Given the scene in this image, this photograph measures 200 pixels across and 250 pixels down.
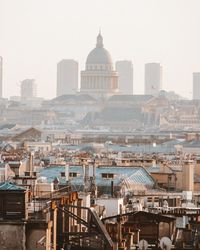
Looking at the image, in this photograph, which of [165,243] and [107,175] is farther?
[107,175]

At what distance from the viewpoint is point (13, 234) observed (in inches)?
549

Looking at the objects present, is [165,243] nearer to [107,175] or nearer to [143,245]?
[143,245]

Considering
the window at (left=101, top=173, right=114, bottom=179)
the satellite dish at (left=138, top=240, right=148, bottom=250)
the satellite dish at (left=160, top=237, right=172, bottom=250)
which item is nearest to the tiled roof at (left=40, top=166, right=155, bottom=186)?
the window at (left=101, top=173, right=114, bottom=179)

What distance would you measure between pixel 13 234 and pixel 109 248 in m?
1.04

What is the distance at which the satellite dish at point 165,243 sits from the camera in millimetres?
16683

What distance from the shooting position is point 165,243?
17016 mm

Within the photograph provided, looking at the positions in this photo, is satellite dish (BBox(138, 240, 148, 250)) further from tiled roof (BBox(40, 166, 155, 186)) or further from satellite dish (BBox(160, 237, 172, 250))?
tiled roof (BBox(40, 166, 155, 186))

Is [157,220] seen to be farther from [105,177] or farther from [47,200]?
[105,177]

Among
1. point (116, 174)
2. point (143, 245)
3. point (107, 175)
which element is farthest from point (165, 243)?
point (116, 174)

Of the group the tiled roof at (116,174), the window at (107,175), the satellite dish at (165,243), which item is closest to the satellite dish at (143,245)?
the satellite dish at (165,243)

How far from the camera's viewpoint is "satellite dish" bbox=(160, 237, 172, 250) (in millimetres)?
16683

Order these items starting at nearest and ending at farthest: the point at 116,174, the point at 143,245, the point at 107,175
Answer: the point at 143,245 < the point at 107,175 < the point at 116,174

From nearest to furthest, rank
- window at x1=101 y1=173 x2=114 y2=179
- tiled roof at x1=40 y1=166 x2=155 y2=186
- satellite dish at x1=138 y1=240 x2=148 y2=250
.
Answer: satellite dish at x1=138 y1=240 x2=148 y2=250 → tiled roof at x1=40 y1=166 x2=155 y2=186 → window at x1=101 y1=173 x2=114 y2=179

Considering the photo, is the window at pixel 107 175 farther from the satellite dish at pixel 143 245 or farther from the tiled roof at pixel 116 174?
the satellite dish at pixel 143 245
